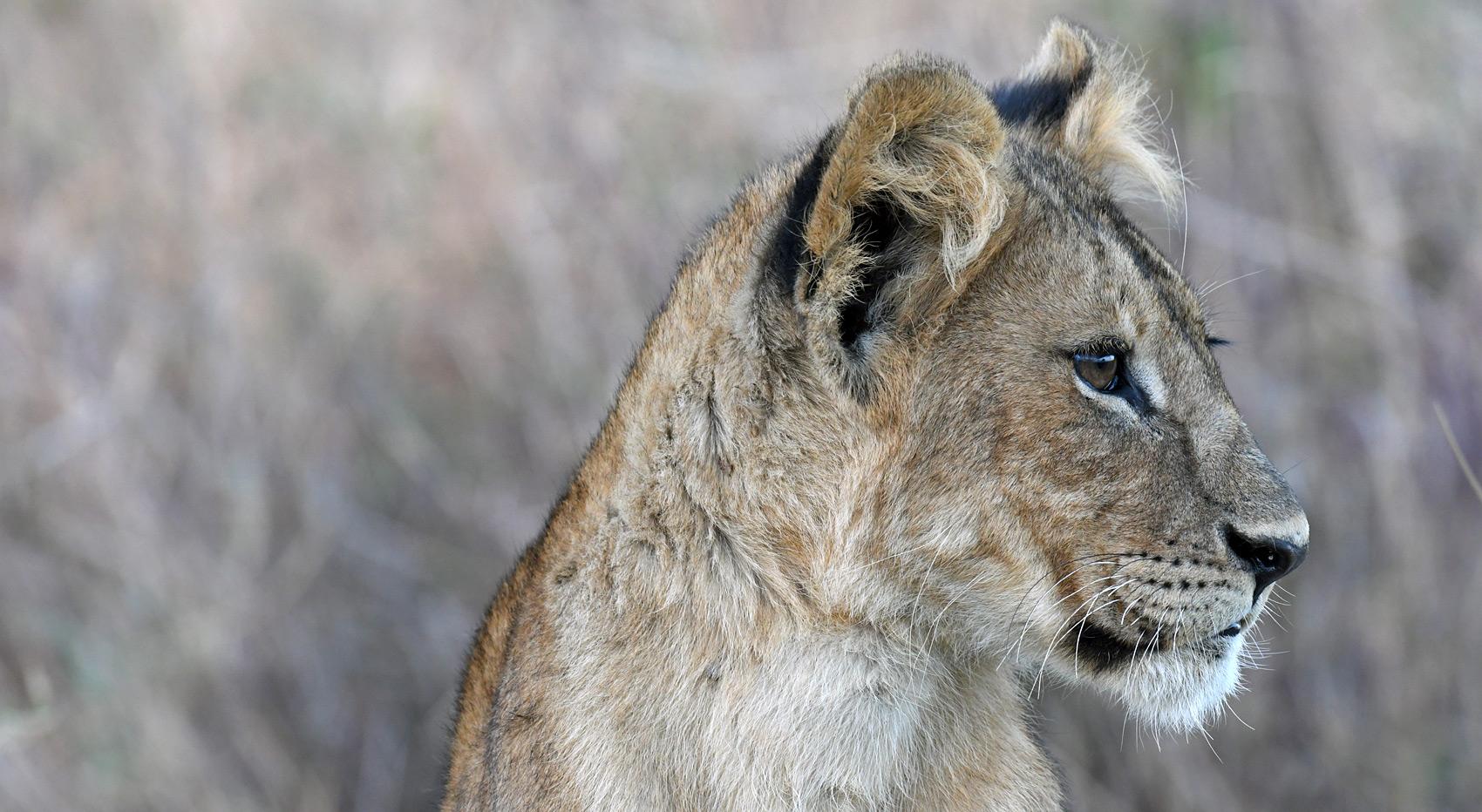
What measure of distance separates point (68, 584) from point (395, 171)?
2.79m

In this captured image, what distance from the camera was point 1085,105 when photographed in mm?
3664

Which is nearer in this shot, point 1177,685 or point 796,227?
point 796,227

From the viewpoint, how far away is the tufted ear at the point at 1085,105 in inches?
143

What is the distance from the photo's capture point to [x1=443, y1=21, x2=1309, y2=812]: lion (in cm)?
285

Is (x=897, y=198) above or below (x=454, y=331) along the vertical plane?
below

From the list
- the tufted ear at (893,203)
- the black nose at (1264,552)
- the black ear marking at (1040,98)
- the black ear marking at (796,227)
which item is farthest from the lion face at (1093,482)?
the black ear marking at (1040,98)

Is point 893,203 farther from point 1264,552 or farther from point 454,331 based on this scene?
point 454,331

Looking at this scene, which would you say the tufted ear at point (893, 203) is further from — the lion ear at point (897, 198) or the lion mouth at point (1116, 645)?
the lion mouth at point (1116, 645)

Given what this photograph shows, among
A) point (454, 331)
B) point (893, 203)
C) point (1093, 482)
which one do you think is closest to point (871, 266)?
point (893, 203)

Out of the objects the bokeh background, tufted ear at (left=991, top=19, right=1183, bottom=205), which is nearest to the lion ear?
tufted ear at (left=991, top=19, right=1183, bottom=205)

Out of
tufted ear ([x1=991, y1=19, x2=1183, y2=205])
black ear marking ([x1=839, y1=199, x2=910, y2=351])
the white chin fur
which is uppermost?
tufted ear ([x1=991, y1=19, x2=1183, y2=205])

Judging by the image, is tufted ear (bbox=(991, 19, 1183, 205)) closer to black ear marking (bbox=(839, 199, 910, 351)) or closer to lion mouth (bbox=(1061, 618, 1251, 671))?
black ear marking (bbox=(839, 199, 910, 351))

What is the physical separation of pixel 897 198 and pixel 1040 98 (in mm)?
1023

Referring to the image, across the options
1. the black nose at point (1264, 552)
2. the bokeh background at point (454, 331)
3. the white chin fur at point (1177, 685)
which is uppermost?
the bokeh background at point (454, 331)
